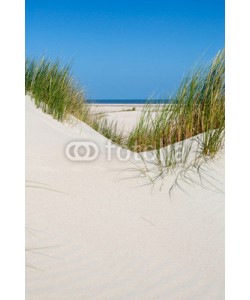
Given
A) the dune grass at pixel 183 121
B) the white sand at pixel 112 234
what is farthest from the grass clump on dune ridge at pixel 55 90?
the white sand at pixel 112 234

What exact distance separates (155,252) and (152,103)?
3.27 feet

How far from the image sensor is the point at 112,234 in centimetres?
206

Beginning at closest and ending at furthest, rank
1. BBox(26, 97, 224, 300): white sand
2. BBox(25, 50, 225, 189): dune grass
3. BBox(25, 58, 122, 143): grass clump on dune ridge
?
BBox(26, 97, 224, 300): white sand < BBox(25, 50, 225, 189): dune grass < BBox(25, 58, 122, 143): grass clump on dune ridge

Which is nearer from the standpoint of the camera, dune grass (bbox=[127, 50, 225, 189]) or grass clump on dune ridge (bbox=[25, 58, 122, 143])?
dune grass (bbox=[127, 50, 225, 189])

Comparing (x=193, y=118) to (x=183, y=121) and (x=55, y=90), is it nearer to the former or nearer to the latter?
(x=183, y=121)

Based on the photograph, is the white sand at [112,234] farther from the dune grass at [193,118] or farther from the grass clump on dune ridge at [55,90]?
the grass clump on dune ridge at [55,90]

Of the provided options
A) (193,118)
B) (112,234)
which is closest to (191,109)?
(193,118)

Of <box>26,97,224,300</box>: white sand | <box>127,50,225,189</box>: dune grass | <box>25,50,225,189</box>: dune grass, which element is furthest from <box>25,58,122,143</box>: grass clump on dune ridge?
<box>26,97,224,300</box>: white sand

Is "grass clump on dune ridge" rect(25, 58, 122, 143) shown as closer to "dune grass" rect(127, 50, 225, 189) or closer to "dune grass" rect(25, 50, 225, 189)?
"dune grass" rect(25, 50, 225, 189)

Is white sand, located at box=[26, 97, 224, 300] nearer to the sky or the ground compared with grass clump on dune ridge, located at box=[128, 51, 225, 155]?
nearer to the ground

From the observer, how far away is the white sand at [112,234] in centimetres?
190

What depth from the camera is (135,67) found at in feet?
7.88

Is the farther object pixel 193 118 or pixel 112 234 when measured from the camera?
pixel 193 118

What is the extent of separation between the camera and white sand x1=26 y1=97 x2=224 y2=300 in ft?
6.23
